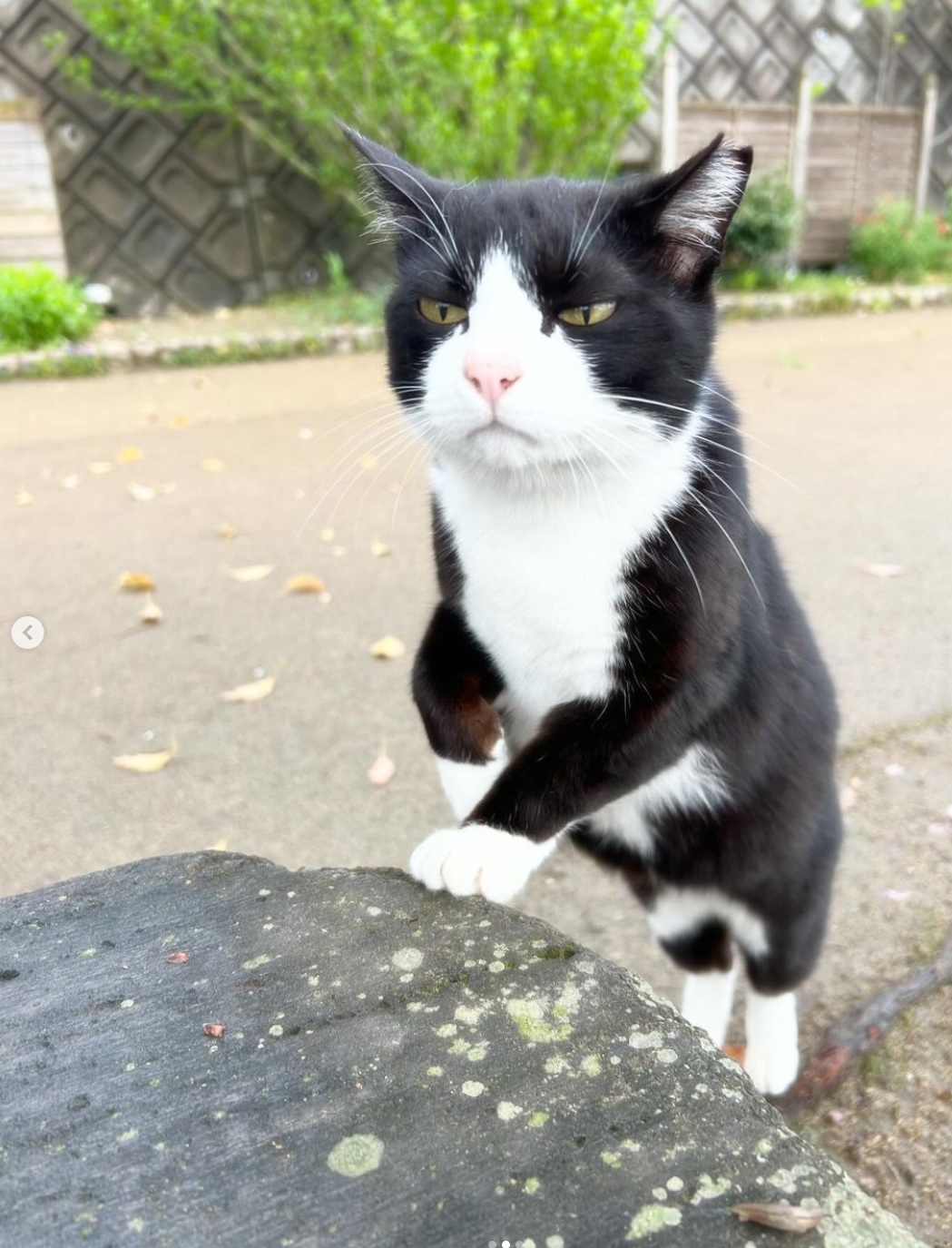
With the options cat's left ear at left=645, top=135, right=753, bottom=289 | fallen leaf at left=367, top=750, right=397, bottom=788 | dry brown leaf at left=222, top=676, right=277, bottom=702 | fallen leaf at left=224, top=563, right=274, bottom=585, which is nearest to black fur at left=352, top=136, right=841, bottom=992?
cat's left ear at left=645, top=135, right=753, bottom=289

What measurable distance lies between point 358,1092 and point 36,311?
5.82 m

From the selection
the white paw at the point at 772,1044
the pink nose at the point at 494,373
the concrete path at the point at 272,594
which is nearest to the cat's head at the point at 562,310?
the pink nose at the point at 494,373

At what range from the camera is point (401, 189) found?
1.33 meters

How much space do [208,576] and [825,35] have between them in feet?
26.0

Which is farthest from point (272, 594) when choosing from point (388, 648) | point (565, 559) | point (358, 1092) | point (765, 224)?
point (765, 224)

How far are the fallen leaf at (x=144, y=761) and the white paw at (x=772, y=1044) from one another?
140 centimetres

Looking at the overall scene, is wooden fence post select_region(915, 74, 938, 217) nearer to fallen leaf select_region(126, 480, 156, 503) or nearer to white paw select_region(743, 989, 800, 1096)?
fallen leaf select_region(126, 480, 156, 503)

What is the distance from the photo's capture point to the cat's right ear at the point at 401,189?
52.2 inches

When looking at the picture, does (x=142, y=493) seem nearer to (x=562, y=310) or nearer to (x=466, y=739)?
(x=466, y=739)

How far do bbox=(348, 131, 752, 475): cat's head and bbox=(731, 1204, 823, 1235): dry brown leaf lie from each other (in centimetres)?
78

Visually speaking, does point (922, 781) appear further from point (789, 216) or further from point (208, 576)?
point (789, 216)

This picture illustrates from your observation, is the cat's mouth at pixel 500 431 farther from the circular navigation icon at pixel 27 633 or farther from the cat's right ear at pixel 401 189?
the circular navigation icon at pixel 27 633

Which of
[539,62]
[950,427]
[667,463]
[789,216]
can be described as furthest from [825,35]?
[667,463]

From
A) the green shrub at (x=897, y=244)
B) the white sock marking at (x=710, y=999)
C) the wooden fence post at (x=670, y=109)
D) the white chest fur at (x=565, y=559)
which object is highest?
the wooden fence post at (x=670, y=109)
